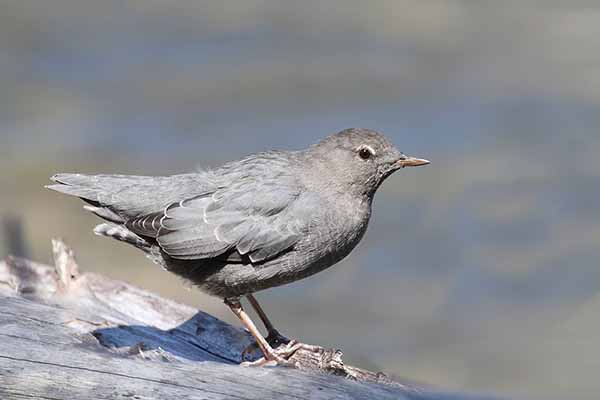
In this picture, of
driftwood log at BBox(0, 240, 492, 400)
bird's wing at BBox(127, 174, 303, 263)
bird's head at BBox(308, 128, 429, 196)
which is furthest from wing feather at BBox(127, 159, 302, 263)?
driftwood log at BBox(0, 240, 492, 400)

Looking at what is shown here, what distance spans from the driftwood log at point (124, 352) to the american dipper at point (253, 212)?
33 cm

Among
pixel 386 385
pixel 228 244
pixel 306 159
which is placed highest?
pixel 306 159

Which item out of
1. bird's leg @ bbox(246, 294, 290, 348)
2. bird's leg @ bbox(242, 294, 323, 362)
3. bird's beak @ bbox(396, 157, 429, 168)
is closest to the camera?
bird's leg @ bbox(242, 294, 323, 362)

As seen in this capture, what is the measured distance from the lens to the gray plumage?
17.8ft

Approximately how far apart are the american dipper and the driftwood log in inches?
13.1

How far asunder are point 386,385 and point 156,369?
1.09m

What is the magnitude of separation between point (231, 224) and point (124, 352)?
878mm

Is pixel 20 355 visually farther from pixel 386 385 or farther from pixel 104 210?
pixel 386 385

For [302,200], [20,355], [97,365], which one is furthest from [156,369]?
[302,200]

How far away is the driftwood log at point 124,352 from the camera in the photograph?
4584mm

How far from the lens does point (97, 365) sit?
4.71 metres

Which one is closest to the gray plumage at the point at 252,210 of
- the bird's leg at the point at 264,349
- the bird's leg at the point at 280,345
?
the bird's leg at the point at 264,349

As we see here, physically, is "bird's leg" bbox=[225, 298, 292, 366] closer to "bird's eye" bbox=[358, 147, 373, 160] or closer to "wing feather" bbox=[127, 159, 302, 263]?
"wing feather" bbox=[127, 159, 302, 263]

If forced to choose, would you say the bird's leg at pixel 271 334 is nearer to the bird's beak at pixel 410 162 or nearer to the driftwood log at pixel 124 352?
the driftwood log at pixel 124 352
